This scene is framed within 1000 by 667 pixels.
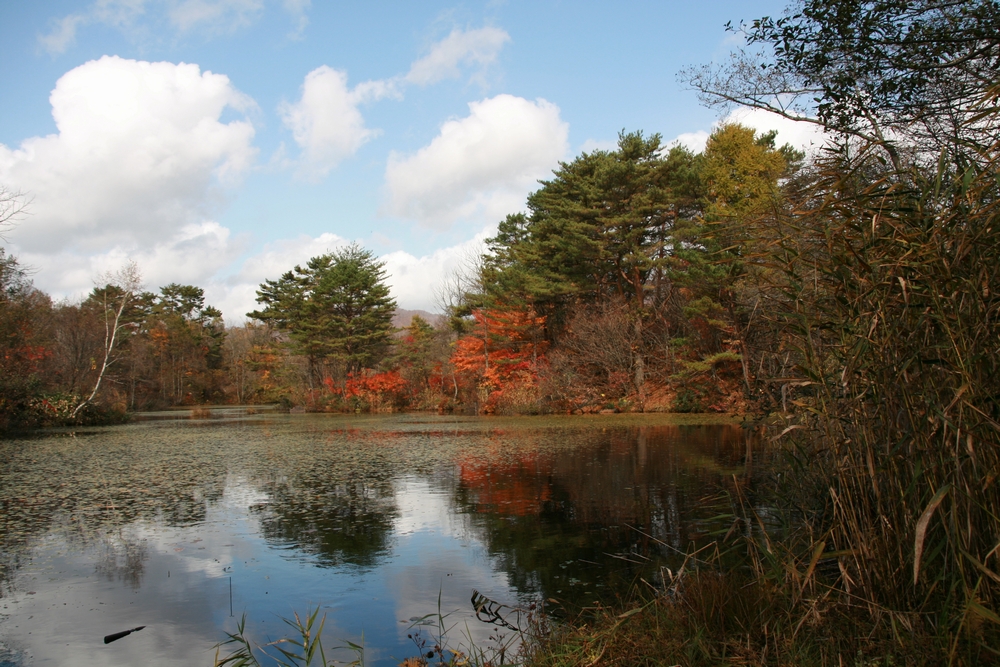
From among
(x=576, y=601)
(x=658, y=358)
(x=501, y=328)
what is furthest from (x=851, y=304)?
(x=501, y=328)

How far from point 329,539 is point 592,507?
2753mm

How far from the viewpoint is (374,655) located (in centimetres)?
354

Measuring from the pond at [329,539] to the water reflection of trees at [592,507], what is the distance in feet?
0.10

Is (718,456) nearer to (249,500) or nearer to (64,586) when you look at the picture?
(249,500)

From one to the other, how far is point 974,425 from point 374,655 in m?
3.02

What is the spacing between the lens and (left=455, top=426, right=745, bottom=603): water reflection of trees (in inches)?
192

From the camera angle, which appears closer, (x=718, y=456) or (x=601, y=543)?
(x=601, y=543)

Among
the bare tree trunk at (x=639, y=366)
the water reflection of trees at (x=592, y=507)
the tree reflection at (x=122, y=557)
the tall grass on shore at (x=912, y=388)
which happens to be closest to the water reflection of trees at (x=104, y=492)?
the tree reflection at (x=122, y=557)

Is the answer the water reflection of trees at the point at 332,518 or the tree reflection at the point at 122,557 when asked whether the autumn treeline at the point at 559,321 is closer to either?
→ the water reflection of trees at the point at 332,518

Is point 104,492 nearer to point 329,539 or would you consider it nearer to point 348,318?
point 329,539

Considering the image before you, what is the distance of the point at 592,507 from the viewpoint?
707cm

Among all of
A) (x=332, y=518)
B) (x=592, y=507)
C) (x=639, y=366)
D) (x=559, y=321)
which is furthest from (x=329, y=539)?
(x=559, y=321)

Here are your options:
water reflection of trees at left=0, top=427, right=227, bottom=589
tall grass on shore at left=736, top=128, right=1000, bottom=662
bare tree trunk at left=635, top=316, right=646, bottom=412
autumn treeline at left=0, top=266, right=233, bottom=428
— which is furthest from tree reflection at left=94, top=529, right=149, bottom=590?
bare tree trunk at left=635, top=316, right=646, bottom=412

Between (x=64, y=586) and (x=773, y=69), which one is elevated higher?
(x=773, y=69)
